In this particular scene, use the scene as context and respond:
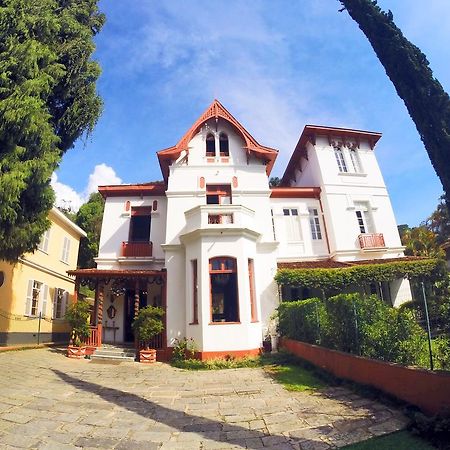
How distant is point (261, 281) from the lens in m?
15.8

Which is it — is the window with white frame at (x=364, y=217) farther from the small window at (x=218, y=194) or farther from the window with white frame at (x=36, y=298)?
A: the window with white frame at (x=36, y=298)

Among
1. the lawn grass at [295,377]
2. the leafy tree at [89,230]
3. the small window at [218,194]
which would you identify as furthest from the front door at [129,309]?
the leafy tree at [89,230]

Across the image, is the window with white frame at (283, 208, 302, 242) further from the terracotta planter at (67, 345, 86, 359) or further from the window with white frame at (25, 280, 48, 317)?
the window with white frame at (25, 280, 48, 317)

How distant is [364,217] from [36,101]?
17.4 meters

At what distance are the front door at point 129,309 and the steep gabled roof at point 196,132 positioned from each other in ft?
23.4

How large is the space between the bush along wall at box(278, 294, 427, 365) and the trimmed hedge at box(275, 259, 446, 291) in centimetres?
465

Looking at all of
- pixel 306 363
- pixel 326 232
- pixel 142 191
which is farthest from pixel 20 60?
pixel 326 232

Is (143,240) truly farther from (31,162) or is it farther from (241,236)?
(31,162)

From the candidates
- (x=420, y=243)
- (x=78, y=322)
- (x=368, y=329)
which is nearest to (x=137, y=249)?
(x=78, y=322)

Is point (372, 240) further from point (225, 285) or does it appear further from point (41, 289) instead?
point (41, 289)

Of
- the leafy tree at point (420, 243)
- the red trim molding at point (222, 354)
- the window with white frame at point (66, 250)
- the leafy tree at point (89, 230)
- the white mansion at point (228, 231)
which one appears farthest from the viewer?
the leafy tree at point (89, 230)

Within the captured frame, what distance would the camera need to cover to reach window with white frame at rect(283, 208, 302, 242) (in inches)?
763

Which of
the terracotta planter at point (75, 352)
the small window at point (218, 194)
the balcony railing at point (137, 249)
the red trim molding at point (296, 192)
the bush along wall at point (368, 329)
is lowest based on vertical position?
the terracotta planter at point (75, 352)

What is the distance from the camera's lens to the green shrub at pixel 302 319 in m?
10.6
